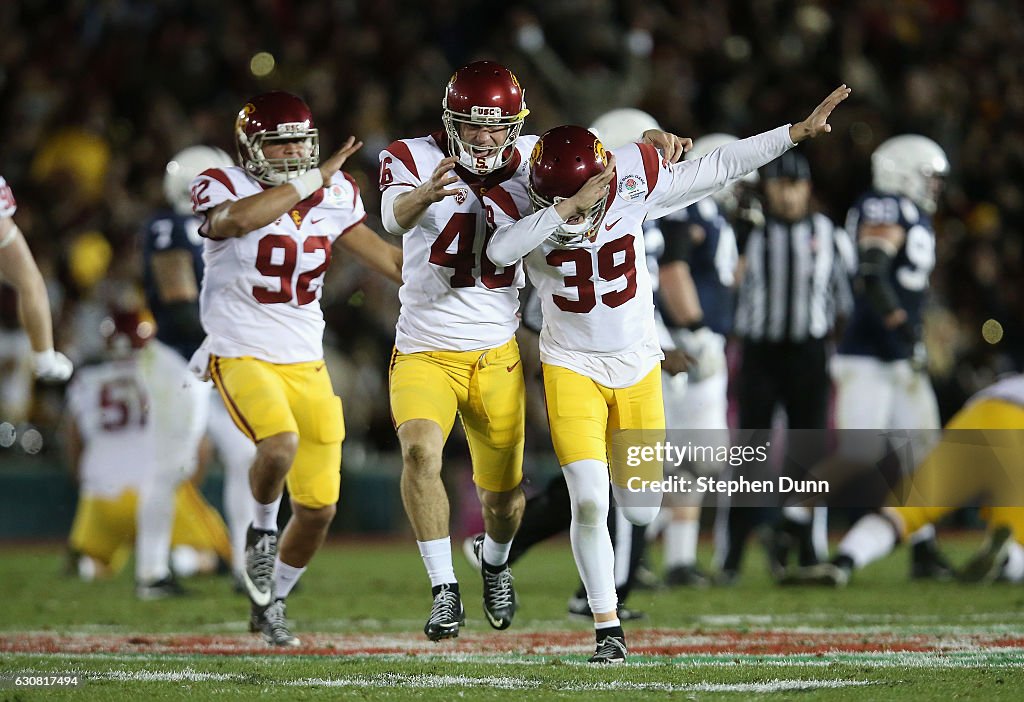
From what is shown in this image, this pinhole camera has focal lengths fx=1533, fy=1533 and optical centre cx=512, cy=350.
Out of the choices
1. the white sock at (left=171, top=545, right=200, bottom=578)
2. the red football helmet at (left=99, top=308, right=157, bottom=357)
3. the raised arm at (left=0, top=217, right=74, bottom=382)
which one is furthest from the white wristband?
the white sock at (left=171, top=545, right=200, bottom=578)

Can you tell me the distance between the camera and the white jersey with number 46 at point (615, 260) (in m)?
4.88

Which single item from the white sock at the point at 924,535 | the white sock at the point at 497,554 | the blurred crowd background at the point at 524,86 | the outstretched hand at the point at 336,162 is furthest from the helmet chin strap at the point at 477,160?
the blurred crowd background at the point at 524,86

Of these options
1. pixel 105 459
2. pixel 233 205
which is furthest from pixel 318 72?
pixel 233 205

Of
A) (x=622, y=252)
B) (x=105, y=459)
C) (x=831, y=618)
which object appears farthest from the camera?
(x=105, y=459)

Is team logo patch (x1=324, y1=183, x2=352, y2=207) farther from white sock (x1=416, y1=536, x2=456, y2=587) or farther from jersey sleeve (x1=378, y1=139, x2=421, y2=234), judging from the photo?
white sock (x1=416, y1=536, x2=456, y2=587)

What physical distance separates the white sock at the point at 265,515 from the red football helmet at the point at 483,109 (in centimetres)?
136

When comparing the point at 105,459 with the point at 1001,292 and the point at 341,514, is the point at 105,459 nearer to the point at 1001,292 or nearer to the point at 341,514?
the point at 341,514

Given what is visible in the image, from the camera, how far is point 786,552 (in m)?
7.83

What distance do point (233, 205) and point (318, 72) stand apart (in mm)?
7793

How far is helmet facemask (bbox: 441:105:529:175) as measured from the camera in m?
4.89

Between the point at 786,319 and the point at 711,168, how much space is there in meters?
2.99

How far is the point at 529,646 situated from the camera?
16.8 ft

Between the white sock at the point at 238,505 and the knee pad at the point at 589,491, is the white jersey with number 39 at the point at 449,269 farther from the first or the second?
the white sock at the point at 238,505

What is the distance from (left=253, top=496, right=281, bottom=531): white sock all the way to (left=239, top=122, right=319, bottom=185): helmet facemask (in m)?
1.14
